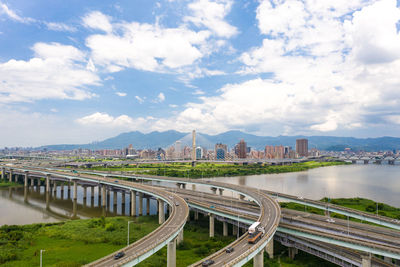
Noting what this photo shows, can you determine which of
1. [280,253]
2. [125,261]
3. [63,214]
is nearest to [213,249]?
[280,253]

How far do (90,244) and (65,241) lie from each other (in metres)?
3.36

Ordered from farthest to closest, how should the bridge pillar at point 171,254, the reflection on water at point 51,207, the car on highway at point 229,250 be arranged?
the reflection on water at point 51,207, the bridge pillar at point 171,254, the car on highway at point 229,250

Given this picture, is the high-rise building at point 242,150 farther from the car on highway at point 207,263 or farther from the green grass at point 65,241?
the car on highway at point 207,263

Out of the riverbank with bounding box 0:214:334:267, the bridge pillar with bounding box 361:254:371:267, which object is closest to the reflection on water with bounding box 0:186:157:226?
the riverbank with bounding box 0:214:334:267

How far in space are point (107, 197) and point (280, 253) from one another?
4044 cm

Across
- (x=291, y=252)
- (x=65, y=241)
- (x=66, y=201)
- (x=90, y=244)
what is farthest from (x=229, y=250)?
(x=66, y=201)

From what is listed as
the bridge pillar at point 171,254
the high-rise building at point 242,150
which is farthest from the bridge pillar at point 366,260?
the high-rise building at point 242,150

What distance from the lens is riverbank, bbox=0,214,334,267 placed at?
2346 centimetres

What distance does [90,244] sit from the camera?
28.1 meters

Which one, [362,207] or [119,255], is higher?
[119,255]

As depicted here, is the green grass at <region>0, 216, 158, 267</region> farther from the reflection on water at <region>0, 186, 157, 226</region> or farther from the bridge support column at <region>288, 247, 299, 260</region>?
the bridge support column at <region>288, 247, 299, 260</region>

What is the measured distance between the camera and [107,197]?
182 ft

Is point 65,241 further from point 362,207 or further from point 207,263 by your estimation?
point 362,207

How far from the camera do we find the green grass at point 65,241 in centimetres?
2360
